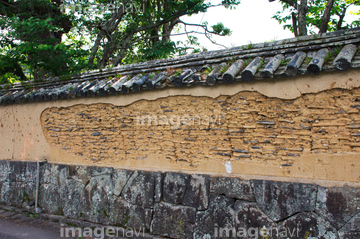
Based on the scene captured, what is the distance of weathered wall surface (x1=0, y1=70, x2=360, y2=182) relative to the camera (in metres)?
3.27

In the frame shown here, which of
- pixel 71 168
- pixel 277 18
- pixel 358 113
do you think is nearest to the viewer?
pixel 358 113

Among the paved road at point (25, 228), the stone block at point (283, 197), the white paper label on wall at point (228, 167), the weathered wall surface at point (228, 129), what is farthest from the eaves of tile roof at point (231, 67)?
the paved road at point (25, 228)

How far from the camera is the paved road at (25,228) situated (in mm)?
5121

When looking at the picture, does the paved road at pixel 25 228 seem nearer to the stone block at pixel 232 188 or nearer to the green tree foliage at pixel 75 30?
the stone block at pixel 232 188

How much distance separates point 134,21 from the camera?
10430 mm

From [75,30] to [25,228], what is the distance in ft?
23.9

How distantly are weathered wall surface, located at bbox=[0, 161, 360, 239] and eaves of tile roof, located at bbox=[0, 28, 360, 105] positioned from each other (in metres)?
1.43

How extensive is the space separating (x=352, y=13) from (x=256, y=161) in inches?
539

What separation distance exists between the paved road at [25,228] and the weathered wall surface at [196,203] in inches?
12.5

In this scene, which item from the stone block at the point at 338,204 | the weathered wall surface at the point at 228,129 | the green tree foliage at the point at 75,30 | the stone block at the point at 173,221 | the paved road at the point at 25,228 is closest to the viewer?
the stone block at the point at 338,204

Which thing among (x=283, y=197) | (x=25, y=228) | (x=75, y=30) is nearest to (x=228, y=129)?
(x=283, y=197)

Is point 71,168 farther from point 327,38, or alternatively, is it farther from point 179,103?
point 327,38

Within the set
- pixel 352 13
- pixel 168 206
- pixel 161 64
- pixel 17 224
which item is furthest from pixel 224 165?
pixel 352 13

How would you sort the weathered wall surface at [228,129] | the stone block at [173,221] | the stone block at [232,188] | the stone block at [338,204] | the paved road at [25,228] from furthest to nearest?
the paved road at [25,228], the stone block at [173,221], the stone block at [232,188], the weathered wall surface at [228,129], the stone block at [338,204]
